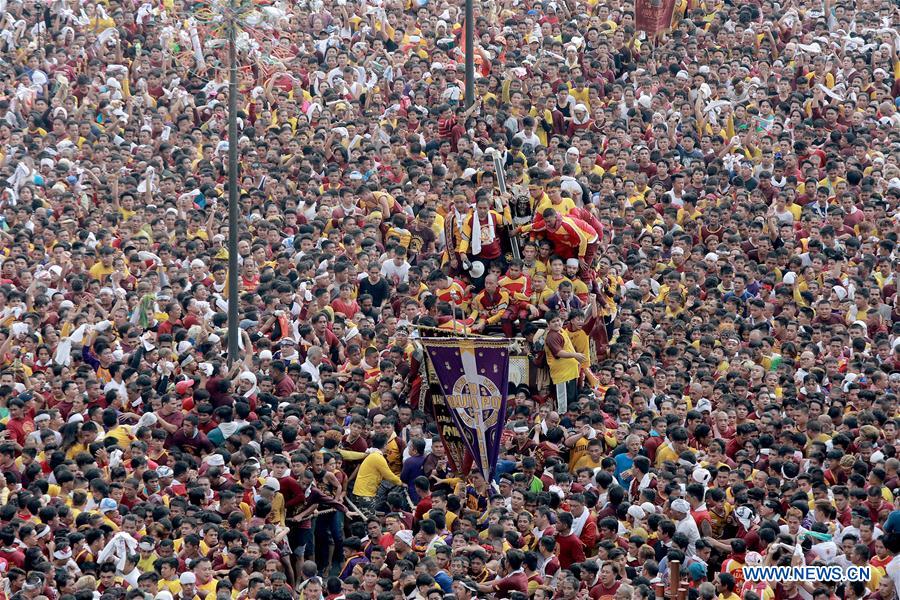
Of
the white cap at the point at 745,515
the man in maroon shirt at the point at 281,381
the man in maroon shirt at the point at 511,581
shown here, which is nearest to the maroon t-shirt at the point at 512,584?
the man in maroon shirt at the point at 511,581

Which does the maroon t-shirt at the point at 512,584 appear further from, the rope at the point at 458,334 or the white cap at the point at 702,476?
the rope at the point at 458,334

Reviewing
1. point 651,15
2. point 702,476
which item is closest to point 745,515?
point 702,476

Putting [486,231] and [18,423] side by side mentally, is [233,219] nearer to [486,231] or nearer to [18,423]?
[486,231]

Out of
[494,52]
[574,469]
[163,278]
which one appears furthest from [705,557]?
[494,52]

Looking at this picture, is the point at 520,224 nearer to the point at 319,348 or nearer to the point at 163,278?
the point at 319,348

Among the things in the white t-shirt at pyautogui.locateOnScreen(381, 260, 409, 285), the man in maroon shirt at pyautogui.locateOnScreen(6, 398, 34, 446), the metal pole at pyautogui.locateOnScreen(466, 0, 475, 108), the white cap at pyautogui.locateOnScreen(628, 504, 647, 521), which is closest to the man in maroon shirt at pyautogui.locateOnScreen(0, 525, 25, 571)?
the man in maroon shirt at pyautogui.locateOnScreen(6, 398, 34, 446)

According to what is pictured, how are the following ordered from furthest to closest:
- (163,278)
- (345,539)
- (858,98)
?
(858,98) → (163,278) → (345,539)

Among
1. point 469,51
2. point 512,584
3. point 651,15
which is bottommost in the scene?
point 512,584
